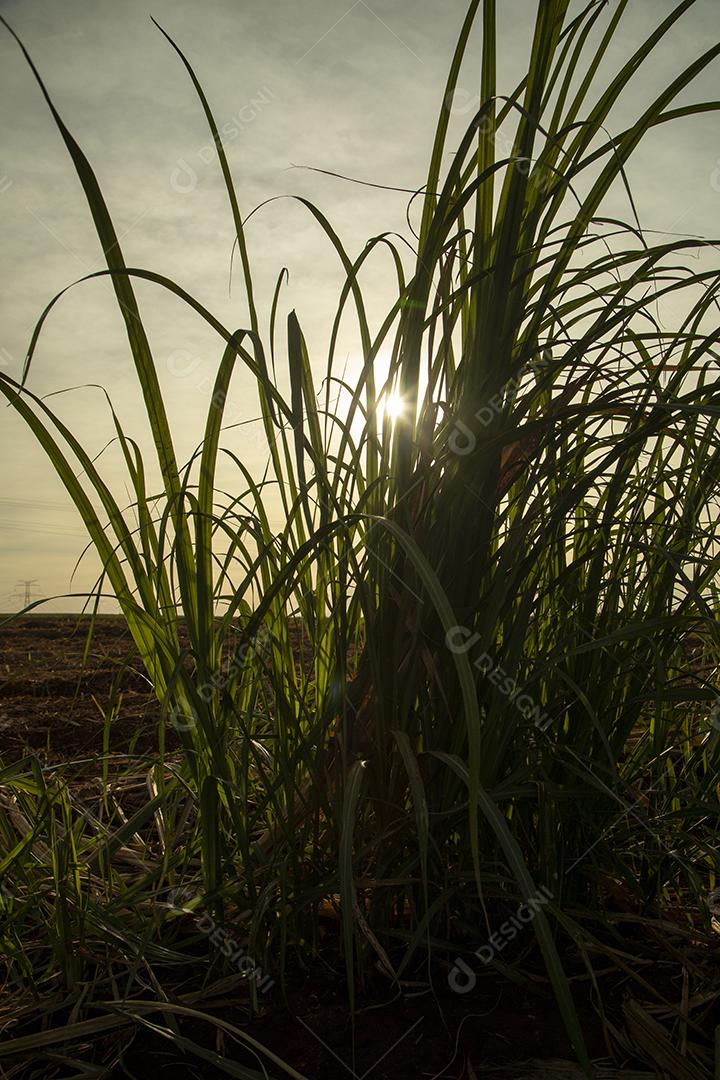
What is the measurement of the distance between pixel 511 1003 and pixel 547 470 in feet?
1.93

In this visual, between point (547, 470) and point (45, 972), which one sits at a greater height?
point (547, 470)

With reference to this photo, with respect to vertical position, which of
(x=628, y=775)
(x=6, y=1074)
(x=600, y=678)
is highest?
(x=600, y=678)

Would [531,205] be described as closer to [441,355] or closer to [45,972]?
[441,355]

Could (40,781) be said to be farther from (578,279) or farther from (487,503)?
(578,279)

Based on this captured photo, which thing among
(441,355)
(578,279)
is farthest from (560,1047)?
(578,279)

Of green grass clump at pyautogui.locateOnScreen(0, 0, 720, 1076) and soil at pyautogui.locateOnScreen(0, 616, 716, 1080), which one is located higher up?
green grass clump at pyautogui.locateOnScreen(0, 0, 720, 1076)

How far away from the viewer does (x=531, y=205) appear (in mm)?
941

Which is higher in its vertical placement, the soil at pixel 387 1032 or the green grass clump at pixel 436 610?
the green grass clump at pixel 436 610

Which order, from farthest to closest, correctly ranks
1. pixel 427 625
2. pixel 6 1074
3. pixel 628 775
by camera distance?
1. pixel 628 775
2. pixel 427 625
3. pixel 6 1074

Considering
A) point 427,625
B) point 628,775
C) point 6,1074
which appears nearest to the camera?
point 6,1074

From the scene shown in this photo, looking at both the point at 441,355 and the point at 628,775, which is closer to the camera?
the point at 441,355

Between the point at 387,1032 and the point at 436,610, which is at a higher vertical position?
the point at 436,610

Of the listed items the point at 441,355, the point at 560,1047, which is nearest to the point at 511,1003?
the point at 560,1047

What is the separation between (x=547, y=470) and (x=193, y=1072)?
72 centimetres
